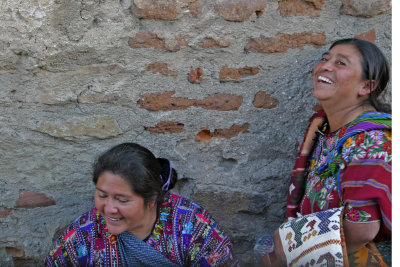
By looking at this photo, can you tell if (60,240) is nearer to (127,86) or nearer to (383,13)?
(127,86)

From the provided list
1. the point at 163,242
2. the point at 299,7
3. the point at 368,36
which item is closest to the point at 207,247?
the point at 163,242

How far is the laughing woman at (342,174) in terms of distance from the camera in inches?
75.5

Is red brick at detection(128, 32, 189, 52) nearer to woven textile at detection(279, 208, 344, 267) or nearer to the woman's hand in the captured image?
woven textile at detection(279, 208, 344, 267)

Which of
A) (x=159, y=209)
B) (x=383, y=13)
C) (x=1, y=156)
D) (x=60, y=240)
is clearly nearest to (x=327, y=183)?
(x=159, y=209)

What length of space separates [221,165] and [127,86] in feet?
2.09

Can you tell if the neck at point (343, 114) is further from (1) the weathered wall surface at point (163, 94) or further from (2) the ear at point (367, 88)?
(1) the weathered wall surface at point (163, 94)

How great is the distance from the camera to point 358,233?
6.35 ft

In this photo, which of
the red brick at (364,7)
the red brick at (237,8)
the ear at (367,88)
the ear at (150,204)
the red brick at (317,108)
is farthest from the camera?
the red brick at (317,108)

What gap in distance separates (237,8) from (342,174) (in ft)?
3.08

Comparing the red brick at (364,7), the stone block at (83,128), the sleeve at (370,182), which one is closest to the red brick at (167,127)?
the stone block at (83,128)

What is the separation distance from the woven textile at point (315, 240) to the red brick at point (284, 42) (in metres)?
0.87

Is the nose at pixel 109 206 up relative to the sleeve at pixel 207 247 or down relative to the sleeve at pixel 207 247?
up

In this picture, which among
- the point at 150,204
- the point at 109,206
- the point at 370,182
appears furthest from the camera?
the point at 150,204

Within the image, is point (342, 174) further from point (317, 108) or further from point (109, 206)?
point (109, 206)
